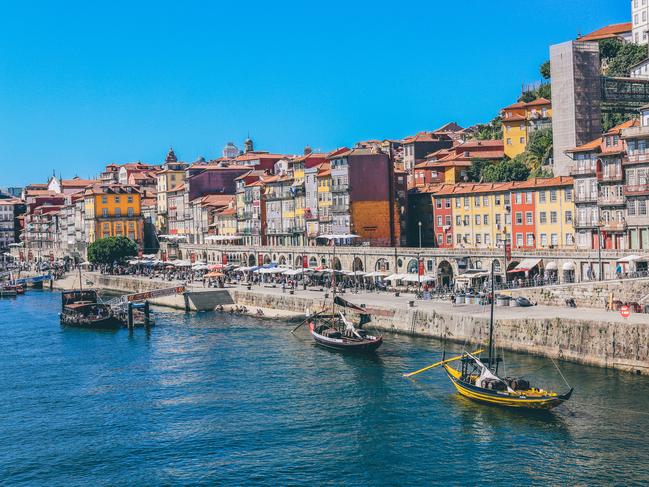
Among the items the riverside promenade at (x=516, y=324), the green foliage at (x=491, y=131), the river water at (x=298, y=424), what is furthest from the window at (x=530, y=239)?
the green foliage at (x=491, y=131)

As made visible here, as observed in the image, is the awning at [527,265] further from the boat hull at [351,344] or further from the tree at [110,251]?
the tree at [110,251]

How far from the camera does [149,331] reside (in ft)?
272

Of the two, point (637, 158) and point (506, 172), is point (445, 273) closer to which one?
point (637, 158)

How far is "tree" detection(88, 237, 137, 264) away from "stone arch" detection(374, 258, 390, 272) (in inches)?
2293

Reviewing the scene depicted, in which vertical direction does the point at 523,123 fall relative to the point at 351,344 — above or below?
above

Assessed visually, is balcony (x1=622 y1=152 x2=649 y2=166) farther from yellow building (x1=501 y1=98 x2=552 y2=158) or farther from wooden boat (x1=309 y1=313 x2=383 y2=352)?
yellow building (x1=501 y1=98 x2=552 y2=158)

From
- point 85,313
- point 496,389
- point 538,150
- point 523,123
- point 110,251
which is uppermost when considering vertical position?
point 523,123

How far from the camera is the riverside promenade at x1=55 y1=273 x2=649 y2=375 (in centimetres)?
5525

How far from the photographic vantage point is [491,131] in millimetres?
145250

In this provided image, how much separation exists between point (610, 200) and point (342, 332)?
2807 centimetres

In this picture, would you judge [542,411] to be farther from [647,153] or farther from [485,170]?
[485,170]

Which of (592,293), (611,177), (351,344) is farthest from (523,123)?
(351,344)

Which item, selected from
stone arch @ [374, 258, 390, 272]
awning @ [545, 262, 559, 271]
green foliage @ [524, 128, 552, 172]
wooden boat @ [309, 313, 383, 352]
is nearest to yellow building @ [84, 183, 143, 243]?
green foliage @ [524, 128, 552, 172]

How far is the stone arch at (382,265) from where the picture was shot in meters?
97.4
